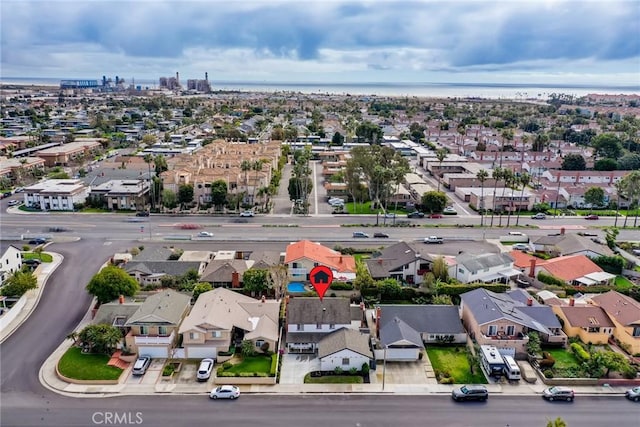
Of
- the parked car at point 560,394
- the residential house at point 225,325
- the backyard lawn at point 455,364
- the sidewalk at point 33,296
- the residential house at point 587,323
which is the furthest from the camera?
the sidewalk at point 33,296

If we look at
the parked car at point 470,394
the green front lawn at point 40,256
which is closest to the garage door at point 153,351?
the parked car at point 470,394

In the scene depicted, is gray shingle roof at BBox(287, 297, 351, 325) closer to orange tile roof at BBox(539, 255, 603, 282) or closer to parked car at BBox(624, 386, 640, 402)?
parked car at BBox(624, 386, 640, 402)

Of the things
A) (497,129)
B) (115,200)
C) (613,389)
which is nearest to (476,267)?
(613,389)

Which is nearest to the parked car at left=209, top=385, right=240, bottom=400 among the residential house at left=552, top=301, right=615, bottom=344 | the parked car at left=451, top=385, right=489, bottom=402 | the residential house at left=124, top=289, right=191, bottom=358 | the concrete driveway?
the concrete driveway

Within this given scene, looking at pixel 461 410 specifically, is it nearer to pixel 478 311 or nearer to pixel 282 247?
pixel 478 311

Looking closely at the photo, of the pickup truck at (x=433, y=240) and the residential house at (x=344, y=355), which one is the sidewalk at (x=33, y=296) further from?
the pickup truck at (x=433, y=240)

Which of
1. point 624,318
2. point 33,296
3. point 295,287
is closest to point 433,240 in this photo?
point 295,287
